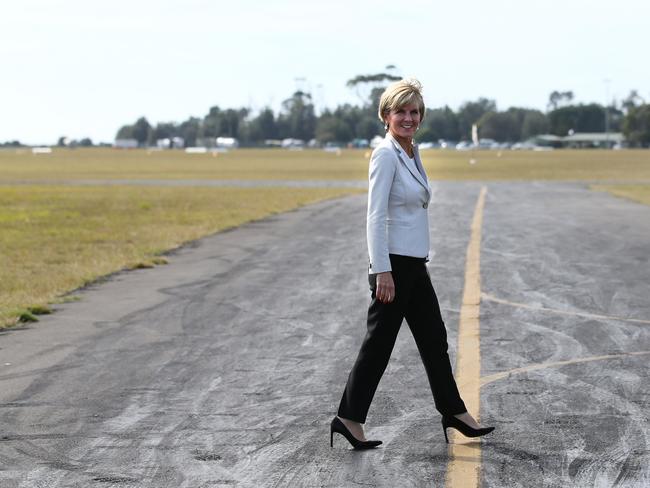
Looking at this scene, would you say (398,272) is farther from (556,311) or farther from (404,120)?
(556,311)

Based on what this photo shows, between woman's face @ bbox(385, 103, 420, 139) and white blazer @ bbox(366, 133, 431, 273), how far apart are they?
56 millimetres

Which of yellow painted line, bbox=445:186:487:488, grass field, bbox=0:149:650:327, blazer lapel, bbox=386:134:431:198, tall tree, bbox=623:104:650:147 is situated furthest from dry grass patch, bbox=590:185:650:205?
tall tree, bbox=623:104:650:147

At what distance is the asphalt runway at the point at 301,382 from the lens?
565 cm

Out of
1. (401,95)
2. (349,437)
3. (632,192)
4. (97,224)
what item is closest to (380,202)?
(401,95)

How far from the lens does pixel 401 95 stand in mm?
5746

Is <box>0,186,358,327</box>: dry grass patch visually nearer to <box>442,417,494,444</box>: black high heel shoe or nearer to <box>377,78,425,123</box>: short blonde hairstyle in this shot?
<box>442,417,494,444</box>: black high heel shoe

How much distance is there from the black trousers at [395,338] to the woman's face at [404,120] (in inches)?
23.8

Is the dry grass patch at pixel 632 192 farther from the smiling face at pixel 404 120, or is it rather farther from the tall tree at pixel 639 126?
the tall tree at pixel 639 126

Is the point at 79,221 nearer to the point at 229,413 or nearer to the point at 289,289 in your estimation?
the point at 289,289

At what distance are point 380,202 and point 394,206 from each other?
0.45ft

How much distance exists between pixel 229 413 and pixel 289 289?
599 centimetres

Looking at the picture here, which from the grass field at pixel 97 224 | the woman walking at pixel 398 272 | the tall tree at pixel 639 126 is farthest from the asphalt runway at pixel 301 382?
the tall tree at pixel 639 126

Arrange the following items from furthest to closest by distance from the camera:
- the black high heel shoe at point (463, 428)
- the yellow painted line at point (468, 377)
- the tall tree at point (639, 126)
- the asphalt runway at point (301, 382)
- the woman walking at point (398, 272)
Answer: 1. the tall tree at point (639, 126)
2. the black high heel shoe at point (463, 428)
3. the woman walking at point (398, 272)
4. the asphalt runway at point (301, 382)
5. the yellow painted line at point (468, 377)

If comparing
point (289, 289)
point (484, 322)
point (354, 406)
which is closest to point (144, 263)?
point (289, 289)
